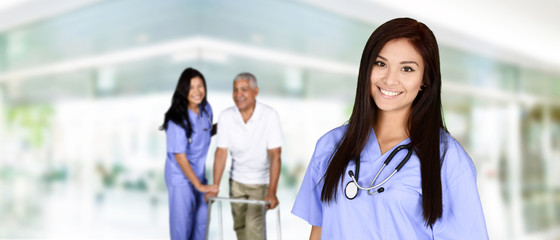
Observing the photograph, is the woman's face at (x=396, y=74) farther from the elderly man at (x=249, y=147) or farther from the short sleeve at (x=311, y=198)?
the elderly man at (x=249, y=147)

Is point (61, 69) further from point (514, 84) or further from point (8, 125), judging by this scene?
point (514, 84)

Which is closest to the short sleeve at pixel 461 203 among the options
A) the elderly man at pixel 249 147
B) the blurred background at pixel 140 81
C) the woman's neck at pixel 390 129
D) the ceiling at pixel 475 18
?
the woman's neck at pixel 390 129

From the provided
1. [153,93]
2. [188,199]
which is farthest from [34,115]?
[188,199]

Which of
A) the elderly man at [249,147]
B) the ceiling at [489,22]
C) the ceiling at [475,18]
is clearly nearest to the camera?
the elderly man at [249,147]

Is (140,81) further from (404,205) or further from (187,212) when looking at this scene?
(404,205)

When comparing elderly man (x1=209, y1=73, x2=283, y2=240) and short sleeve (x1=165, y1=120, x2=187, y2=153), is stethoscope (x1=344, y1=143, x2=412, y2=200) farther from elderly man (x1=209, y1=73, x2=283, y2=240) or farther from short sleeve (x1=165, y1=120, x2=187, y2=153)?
short sleeve (x1=165, y1=120, x2=187, y2=153)

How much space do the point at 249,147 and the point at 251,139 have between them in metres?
0.05

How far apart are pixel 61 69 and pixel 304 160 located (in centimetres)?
257

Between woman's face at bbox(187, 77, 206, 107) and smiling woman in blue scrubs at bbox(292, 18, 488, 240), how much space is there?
6.63 feet

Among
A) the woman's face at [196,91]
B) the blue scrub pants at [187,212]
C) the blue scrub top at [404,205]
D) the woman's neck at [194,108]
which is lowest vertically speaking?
the blue scrub pants at [187,212]

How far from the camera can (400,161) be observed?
1138mm

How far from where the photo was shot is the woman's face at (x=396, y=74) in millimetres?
1071

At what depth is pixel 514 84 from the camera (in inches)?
277

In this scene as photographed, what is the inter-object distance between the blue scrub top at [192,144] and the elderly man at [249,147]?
0.11 metres
